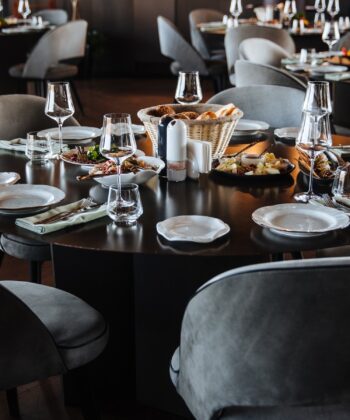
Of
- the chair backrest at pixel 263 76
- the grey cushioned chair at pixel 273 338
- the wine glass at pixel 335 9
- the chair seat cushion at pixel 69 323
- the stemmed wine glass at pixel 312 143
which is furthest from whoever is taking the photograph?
the wine glass at pixel 335 9

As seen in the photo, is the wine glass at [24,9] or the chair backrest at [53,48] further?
the wine glass at [24,9]

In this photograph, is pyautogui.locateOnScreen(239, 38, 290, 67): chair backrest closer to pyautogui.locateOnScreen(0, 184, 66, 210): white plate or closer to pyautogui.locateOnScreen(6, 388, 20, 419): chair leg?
pyautogui.locateOnScreen(0, 184, 66, 210): white plate

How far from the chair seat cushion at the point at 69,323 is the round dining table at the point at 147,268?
14cm

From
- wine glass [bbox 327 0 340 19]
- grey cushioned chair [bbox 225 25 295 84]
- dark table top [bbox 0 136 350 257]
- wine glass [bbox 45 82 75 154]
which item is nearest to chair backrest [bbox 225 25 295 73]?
grey cushioned chair [bbox 225 25 295 84]

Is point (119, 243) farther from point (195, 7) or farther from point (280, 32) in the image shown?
point (195, 7)

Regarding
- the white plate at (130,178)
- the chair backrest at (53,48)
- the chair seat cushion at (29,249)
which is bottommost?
the chair seat cushion at (29,249)

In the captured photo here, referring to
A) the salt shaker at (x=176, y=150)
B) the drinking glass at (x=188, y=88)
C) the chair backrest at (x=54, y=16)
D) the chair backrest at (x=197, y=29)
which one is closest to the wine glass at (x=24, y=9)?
the chair backrest at (x=54, y=16)

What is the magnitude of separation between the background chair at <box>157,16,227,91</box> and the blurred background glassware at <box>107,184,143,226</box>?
5002 millimetres

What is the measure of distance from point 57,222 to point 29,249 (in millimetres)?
732

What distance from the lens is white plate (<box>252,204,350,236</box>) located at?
5.63ft

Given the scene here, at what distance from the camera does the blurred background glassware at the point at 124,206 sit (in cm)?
181

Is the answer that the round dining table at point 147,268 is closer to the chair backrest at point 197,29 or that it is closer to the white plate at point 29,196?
the white plate at point 29,196

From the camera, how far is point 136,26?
9.68 metres

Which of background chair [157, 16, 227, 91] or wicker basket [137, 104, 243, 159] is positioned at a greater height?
wicker basket [137, 104, 243, 159]
